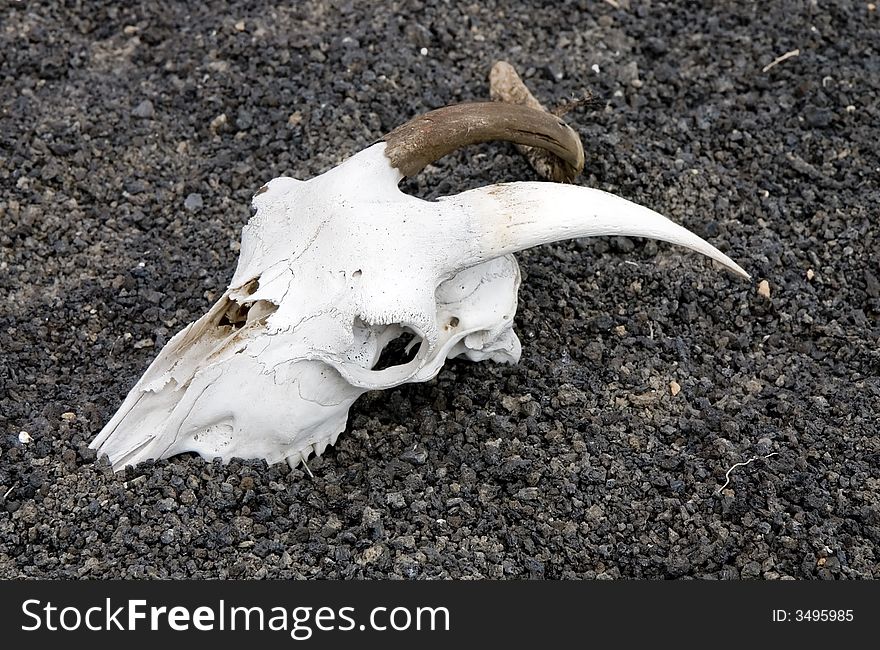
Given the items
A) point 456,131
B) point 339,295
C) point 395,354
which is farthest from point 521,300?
point 339,295

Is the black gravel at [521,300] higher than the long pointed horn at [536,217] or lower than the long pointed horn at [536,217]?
lower

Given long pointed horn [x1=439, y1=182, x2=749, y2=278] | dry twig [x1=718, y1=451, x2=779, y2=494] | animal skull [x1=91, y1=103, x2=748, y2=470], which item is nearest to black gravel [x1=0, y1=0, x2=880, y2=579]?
dry twig [x1=718, y1=451, x2=779, y2=494]

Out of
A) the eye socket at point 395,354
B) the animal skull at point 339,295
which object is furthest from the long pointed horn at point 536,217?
the eye socket at point 395,354

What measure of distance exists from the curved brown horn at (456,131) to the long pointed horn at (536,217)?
16 centimetres

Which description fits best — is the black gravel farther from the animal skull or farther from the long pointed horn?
the long pointed horn

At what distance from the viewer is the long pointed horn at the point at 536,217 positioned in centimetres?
256

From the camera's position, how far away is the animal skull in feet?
8.27

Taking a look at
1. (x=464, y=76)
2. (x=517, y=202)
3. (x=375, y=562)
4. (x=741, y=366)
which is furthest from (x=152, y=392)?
(x=464, y=76)

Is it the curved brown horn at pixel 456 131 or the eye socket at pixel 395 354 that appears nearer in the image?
the curved brown horn at pixel 456 131

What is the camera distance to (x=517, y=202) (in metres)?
2.57

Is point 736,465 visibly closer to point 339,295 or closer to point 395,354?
point 395,354

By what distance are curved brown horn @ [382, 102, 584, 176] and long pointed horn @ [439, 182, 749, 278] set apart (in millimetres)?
155

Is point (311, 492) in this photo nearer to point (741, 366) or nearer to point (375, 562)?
point (375, 562)

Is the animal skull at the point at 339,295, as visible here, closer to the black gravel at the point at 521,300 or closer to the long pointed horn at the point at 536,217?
the long pointed horn at the point at 536,217
